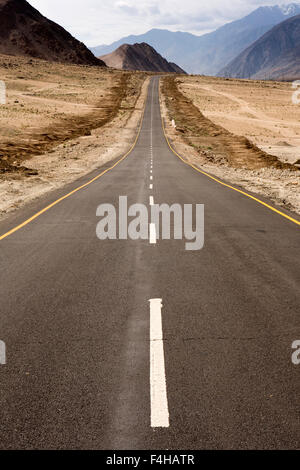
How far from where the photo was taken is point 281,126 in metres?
54.8

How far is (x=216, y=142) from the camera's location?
4191 centimetres

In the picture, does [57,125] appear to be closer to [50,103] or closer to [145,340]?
[50,103]

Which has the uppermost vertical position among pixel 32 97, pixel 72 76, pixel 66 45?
pixel 66 45

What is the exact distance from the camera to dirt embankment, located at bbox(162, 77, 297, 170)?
2950 centimetres

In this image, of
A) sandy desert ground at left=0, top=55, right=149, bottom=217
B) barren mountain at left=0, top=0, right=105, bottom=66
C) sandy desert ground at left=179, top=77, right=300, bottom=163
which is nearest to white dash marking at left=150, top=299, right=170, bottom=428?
sandy desert ground at left=0, top=55, right=149, bottom=217

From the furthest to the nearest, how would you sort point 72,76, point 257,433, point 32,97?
point 72,76 < point 32,97 < point 257,433

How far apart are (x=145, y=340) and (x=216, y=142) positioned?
3928 cm

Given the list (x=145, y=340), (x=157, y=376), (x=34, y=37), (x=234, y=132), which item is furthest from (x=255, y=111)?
(x=34, y=37)

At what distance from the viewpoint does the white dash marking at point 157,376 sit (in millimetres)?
3578

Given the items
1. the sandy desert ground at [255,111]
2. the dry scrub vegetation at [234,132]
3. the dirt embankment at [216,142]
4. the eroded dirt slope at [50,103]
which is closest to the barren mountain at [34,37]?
the eroded dirt slope at [50,103]

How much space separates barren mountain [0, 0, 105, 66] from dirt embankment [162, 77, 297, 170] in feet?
320

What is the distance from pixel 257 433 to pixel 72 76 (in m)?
119

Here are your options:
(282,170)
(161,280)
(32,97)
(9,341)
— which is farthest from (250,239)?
(32,97)
